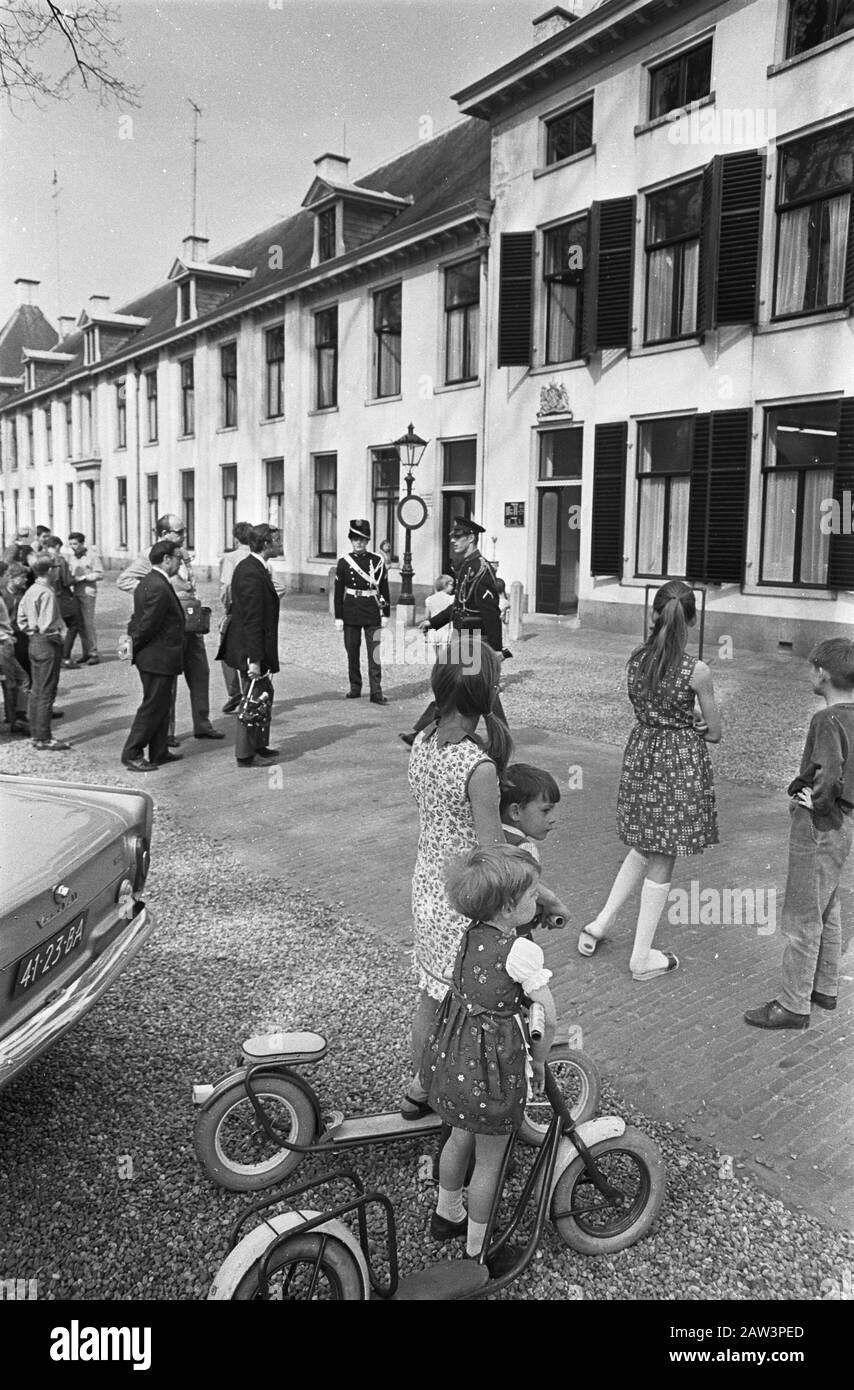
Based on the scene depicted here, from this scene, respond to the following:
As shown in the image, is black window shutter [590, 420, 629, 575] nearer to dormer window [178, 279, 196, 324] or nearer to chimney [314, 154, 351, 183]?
chimney [314, 154, 351, 183]

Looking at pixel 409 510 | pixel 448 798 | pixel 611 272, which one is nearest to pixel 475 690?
pixel 448 798

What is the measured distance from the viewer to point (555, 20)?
1927cm

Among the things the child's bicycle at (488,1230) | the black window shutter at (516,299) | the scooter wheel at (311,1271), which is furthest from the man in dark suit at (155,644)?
the black window shutter at (516,299)

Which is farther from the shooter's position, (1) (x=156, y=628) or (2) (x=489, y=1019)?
(1) (x=156, y=628)

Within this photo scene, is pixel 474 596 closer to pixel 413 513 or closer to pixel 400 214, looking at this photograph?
pixel 413 513

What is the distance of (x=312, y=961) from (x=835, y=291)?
13.1 metres

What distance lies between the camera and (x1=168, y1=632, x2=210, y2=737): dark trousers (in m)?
9.49

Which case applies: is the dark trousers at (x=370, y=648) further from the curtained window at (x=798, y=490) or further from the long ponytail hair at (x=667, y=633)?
the curtained window at (x=798, y=490)

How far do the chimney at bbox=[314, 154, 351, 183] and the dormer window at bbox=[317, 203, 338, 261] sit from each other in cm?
207

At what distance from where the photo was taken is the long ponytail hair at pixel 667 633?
14.4 ft

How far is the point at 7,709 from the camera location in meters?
10.3

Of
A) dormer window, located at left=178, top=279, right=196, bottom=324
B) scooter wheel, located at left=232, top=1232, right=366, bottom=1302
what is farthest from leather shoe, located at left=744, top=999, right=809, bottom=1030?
dormer window, located at left=178, top=279, right=196, bottom=324

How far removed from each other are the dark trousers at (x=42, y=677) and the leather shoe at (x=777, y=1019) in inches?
273

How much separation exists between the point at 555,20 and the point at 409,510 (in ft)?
30.5
